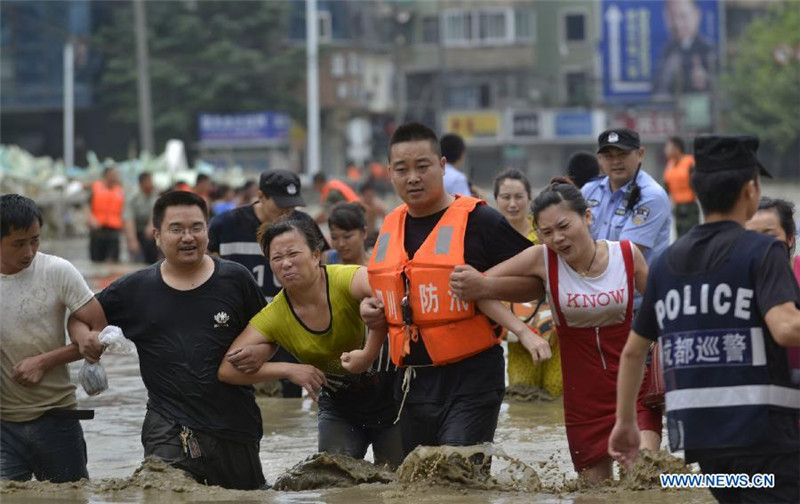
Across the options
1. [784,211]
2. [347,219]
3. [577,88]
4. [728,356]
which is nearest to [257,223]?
[347,219]

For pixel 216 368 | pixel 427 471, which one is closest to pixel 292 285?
pixel 216 368

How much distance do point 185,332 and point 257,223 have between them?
3.28 m

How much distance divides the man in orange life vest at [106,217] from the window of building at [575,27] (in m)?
46.1

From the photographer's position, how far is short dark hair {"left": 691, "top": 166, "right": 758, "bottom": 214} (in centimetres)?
482

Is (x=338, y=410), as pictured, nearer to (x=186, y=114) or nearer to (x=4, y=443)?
(x=4, y=443)

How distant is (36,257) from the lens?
281 inches

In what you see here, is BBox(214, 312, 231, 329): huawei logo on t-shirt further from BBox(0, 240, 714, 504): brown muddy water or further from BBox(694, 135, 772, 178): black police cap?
BBox(694, 135, 772, 178): black police cap

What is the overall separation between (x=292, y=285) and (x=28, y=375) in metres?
1.34

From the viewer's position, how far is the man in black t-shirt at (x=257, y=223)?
990 centimetres

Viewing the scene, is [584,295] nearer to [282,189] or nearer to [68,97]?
[282,189]

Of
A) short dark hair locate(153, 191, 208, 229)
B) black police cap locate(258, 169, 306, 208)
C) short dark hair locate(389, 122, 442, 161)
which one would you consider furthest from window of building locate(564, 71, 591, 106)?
short dark hair locate(389, 122, 442, 161)

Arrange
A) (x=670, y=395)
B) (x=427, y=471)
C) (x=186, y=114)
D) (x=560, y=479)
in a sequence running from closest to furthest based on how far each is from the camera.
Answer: (x=670, y=395)
(x=427, y=471)
(x=560, y=479)
(x=186, y=114)

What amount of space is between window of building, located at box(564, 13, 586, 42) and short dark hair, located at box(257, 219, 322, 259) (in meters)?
62.9

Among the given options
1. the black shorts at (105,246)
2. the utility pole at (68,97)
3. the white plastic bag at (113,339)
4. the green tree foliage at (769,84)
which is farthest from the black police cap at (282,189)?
the green tree foliage at (769,84)
